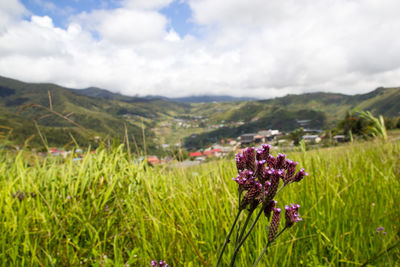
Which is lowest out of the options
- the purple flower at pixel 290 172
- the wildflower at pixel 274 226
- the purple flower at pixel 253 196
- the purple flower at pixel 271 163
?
the wildflower at pixel 274 226

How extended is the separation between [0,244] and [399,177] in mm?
5588

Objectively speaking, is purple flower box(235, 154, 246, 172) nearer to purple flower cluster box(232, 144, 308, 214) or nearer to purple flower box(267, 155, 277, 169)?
purple flower cluster box(232, 144, 308, 214)

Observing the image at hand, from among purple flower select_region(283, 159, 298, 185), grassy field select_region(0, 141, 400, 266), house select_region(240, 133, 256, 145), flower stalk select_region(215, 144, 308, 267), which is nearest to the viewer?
flower stalk select_region(215, 144, 308, 267)

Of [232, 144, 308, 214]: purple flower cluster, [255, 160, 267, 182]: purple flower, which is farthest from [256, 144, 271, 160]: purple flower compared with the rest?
[255, 160, 267, 182]: purple flower

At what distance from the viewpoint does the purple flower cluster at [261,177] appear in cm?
91

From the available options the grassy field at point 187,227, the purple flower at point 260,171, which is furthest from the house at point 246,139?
the purple flower at point 260,171

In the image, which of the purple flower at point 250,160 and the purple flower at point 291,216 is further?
the purple flower at point 250,160

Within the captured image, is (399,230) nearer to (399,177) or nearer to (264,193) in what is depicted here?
(399,177)

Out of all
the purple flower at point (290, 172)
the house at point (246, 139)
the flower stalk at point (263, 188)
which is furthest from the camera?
the house at point (246, 139)

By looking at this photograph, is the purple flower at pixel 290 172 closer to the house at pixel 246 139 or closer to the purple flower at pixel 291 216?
the purple flower at pixel 291 216

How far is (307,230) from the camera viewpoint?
2418 millimetres

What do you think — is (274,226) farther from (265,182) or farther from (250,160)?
(250,160)

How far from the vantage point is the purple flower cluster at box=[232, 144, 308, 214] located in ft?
2.97

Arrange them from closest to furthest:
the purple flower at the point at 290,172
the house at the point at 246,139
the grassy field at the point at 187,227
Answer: the purple flower at the point at 290,172
the grassy field at the point at 187,227
the house at the point at 246,139
